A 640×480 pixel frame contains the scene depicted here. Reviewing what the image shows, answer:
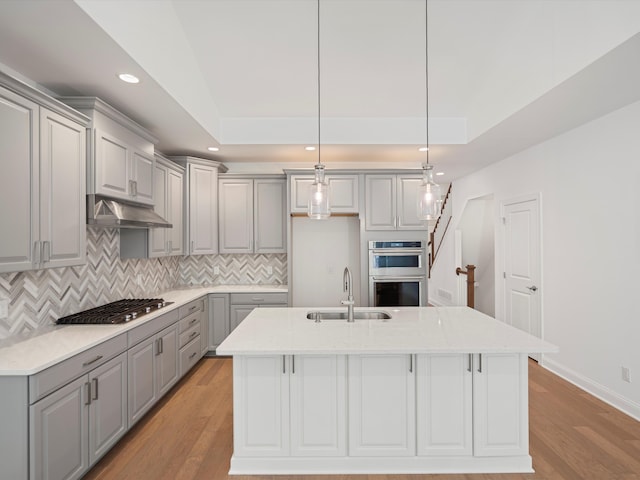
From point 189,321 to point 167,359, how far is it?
1.86 feet

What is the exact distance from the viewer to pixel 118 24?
1.98m

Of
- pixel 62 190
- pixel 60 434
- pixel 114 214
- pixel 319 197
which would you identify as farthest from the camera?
pixel 114 214

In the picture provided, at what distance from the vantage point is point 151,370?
2.82m

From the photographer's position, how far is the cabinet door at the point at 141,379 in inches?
99.7

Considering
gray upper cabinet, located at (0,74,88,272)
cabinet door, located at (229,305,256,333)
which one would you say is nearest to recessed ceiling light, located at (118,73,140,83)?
gray upper cabinet, located at (0,74,88,272)

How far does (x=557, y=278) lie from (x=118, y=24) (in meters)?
4.46

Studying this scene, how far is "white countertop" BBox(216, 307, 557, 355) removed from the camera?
1.90 meters

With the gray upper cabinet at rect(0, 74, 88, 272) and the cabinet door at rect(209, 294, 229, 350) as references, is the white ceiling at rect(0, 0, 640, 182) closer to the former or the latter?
the gray upper cabinet at rect(0, 74, 88, 272)

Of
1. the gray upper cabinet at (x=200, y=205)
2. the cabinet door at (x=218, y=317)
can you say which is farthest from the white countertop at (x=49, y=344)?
the gray upper cabinet at (x=200, y=205)

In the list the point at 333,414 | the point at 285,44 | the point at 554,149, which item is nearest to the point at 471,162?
the point at 554,149

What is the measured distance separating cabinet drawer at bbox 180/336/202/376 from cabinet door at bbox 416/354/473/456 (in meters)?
2.41

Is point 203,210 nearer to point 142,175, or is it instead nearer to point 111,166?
point 142,175

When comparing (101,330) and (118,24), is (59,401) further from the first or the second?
(118,24)

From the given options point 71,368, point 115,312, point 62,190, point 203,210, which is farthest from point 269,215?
point 71,368
